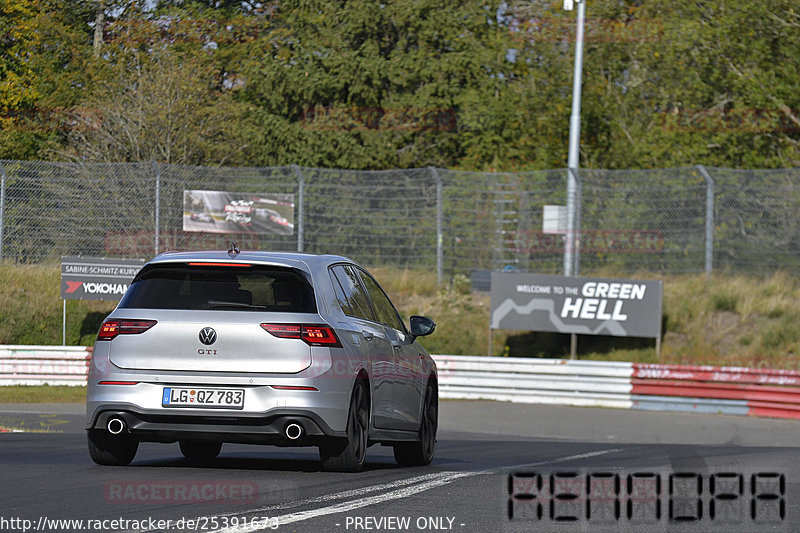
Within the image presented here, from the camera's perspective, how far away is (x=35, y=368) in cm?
2302

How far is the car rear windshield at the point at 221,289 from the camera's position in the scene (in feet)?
29.6

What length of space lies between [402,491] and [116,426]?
206 centimetres

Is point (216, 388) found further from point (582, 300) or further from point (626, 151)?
point (626, 151)

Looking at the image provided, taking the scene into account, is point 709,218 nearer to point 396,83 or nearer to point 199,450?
point 199,450

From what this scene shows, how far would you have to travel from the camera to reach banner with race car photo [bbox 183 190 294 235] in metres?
26.2

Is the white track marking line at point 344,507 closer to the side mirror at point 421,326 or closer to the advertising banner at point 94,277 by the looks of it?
the side mirror at point 421,326

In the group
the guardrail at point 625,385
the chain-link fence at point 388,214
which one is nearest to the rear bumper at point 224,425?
the guardrail at point 625,385

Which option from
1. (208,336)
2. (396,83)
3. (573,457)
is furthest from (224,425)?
(396,83)

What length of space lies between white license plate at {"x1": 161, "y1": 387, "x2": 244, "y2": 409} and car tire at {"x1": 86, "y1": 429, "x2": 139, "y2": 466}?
0.74 m

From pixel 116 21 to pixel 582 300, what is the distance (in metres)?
19.5

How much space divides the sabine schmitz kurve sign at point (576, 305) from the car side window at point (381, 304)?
1337 centimetres

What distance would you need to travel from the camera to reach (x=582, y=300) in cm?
2434

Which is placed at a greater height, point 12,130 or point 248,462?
point 12,130

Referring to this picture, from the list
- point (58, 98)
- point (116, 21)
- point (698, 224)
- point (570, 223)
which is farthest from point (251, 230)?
point (116, 21)
